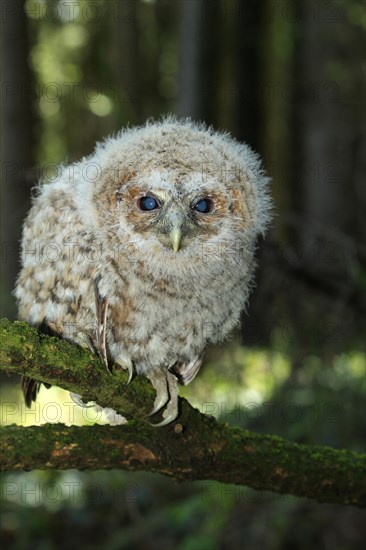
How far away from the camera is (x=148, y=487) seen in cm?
598

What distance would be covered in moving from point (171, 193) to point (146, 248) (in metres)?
0.28

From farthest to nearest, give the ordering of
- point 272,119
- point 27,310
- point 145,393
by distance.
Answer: point 272,119 → point 27,310 → point 145,393

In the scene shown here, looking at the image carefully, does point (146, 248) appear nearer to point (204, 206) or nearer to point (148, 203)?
point (148, 203)

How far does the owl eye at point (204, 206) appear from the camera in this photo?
267cm

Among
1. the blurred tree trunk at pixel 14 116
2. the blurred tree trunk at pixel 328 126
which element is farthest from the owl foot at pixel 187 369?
the blurred tree trunk at pixel 14 116

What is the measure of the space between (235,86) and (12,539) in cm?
743

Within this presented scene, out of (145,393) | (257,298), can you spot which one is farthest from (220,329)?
(257,298)

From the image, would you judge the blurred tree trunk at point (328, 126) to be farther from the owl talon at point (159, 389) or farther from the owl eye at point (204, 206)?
the owl eye at point (204, 206)

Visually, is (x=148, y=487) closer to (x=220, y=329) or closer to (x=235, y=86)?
(x=220, y=329)

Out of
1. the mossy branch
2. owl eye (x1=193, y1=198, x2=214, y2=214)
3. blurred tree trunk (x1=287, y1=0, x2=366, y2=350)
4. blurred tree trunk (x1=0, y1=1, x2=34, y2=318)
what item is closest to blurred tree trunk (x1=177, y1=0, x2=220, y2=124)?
blurred tree trunk (x1=287, y1=0, x2=366, y2=350)

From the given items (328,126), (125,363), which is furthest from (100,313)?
(328,126)

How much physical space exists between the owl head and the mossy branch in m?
0.57

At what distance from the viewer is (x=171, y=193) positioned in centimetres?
255

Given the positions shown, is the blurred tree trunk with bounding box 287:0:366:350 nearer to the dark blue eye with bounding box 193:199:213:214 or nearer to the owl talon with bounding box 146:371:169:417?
the owl talon with bounding box 146:371:169:417
